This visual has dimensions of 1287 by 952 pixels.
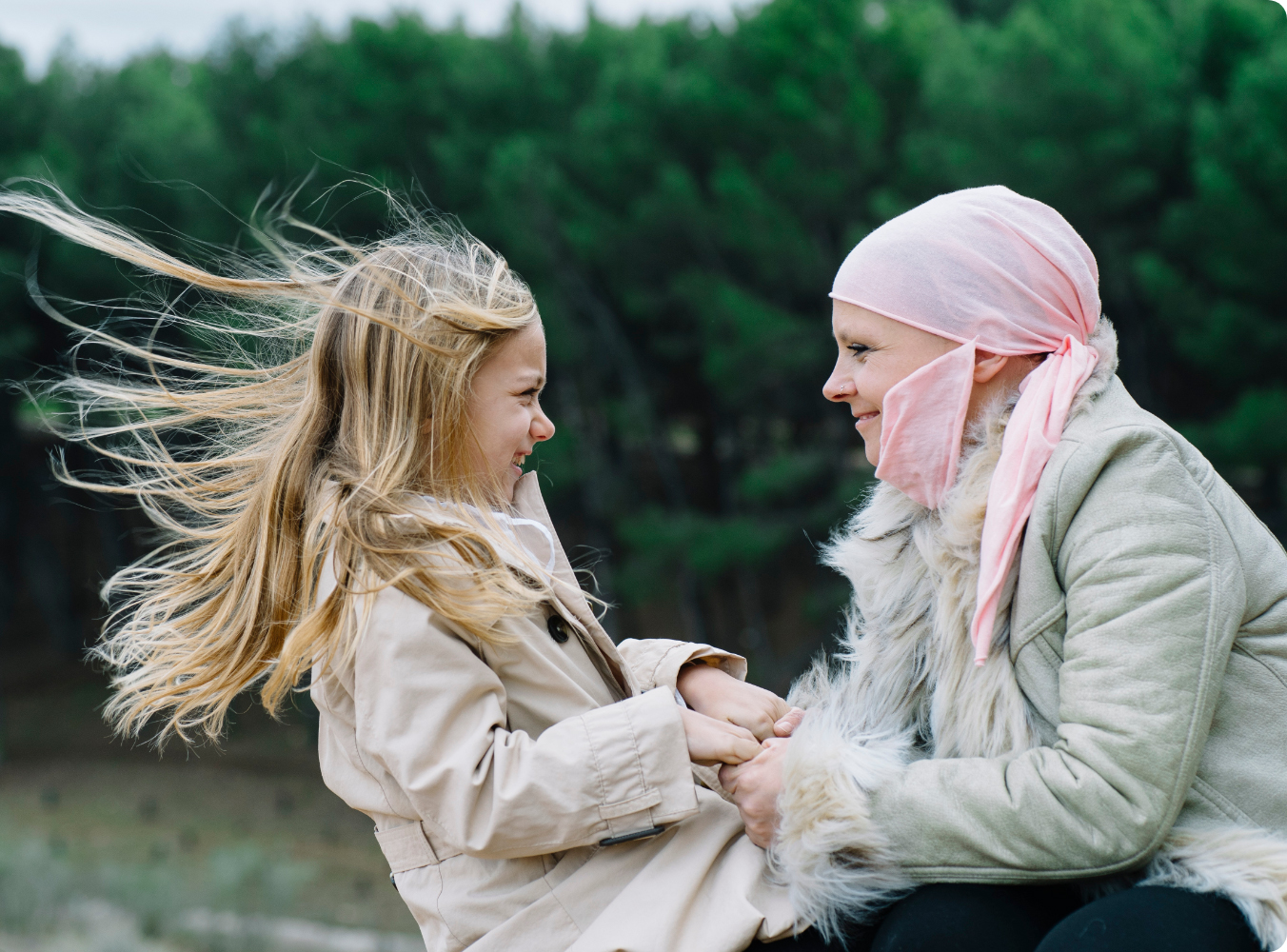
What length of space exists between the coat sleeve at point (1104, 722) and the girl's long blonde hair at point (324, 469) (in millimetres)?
585

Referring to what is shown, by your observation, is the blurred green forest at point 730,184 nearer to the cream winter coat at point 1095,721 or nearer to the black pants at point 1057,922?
the cream winter coat at point 1095,721

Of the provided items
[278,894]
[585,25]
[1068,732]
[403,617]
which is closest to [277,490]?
[403,617]

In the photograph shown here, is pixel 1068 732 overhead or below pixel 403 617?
below

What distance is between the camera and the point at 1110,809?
1.43 m

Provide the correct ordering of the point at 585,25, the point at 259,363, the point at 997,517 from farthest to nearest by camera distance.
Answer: the point at 585,25 < the point at 259,363 < the point at 997,517

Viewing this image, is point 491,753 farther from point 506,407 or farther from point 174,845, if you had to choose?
point 174,845

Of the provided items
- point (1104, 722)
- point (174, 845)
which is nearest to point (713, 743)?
point (1104, 722)

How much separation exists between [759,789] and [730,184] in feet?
32.2

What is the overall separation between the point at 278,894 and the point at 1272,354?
26.3 ft

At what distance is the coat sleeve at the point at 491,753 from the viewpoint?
1551 mm

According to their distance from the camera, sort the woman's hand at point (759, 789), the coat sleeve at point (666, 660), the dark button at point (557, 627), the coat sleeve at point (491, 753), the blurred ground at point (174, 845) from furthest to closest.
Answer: the blurred ground at point (174, 845), the coat sleeve at point (666, 660), the dark button at point (557, 627), the woman's hand at point (759, 789), the coat sleeve at point (491, 753)

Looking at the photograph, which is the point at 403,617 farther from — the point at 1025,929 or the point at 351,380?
the point at 1025,929

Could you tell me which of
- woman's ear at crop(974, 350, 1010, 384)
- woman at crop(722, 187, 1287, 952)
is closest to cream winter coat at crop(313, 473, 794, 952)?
woman at crop(722, 187, 1287, 952)

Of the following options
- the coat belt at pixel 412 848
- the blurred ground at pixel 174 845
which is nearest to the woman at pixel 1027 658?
the coat belt at pixel 412 848
